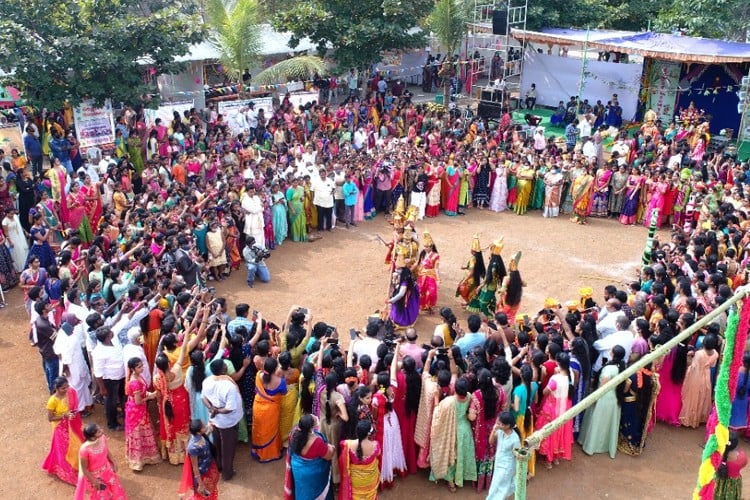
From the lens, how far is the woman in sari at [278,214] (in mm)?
12430

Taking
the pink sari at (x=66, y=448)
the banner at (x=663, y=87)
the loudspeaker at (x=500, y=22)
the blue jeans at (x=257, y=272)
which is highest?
the loudspeaker at (x=500, y=22)

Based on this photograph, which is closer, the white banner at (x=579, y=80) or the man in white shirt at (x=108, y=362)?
the man in white shirt at (x=108, y=362)

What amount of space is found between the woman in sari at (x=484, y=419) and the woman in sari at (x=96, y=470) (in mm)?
3170

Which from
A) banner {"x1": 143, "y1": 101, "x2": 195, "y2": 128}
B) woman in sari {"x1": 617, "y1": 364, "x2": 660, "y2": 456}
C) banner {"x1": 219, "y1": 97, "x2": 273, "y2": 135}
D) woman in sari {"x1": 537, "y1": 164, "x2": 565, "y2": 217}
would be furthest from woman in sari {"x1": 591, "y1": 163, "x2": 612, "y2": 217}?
banner {"x1": 143, "y1": 101, "x2": 195, "y2": 128}

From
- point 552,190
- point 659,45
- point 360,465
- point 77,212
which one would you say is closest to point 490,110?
point 659,45

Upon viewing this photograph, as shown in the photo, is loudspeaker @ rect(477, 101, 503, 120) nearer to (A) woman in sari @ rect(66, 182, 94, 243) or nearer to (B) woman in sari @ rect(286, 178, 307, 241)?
(B) woman in sari @ rect(286, 178, 307, 241)

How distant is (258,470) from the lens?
7.13 m

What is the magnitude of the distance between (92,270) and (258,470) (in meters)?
3.67

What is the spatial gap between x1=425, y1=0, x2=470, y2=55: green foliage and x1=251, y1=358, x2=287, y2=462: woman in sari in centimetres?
1681

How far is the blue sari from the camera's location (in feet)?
19.6

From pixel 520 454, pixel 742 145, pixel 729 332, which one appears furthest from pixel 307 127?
pixel 520 454

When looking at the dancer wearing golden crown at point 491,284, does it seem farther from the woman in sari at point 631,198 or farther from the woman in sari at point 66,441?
the woman in sari at point 66,441

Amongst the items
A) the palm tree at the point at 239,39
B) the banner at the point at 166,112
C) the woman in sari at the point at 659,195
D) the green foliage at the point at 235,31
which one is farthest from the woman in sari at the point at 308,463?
the green foliage at the point at 235,31

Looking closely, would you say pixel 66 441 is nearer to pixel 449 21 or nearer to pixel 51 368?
pixel 51 368
